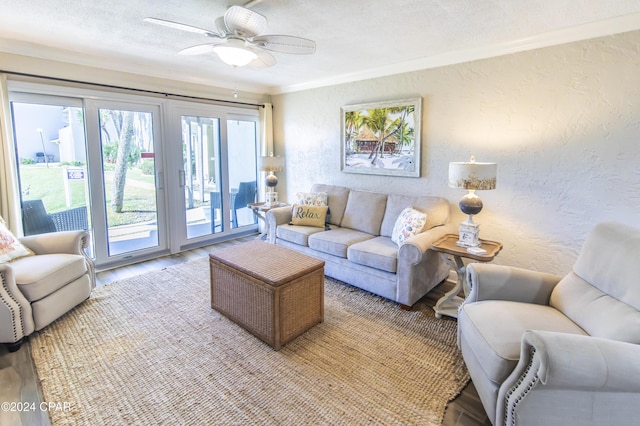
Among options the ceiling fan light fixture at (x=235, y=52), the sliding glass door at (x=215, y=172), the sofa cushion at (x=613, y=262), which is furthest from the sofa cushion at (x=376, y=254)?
the sliding glass door at (x=215, y=172)

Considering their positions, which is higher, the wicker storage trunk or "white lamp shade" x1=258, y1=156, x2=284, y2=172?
"white lamp shade" x1=258, y1=156, x2=284, y2=172

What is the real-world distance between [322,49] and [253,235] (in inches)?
126

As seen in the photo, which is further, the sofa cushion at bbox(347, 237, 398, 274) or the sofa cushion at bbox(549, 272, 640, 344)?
the sofa cushion at bbox(347, 237, 398, 274)

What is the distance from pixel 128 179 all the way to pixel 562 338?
173 inches

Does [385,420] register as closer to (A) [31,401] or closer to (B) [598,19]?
(A) [31,401]

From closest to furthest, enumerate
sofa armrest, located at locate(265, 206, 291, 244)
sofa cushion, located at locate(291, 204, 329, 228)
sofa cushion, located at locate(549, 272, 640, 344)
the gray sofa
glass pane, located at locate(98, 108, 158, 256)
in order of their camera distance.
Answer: sofa cushion, located at locate(549, 272, 640, 344) → the gray sofa → glass pane, located at locate(98, 108, 158, 256) → sofa cushion, located at locate(291, 204, 329, 228) → sofa armrest, located at locate(265, 206, 291, 244)

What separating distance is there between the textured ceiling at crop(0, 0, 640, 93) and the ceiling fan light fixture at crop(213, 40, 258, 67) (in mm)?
262

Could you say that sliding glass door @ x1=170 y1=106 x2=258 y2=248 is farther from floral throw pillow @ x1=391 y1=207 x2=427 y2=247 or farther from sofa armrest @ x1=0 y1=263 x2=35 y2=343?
floral throw pillow @ x1=391 y1=207 x2=427 y2=247

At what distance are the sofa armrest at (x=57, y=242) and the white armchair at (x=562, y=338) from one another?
3.27 m

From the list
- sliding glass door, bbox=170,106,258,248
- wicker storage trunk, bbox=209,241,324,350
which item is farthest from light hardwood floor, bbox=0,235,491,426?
sliding glass door, bbox=170,106,258,248

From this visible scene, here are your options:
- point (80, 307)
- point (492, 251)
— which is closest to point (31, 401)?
point (80, 307)

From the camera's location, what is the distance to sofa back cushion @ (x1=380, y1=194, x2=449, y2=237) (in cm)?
333

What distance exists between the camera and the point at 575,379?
1.28 metres

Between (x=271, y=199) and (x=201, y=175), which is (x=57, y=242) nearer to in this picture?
(x=201, y=175)
